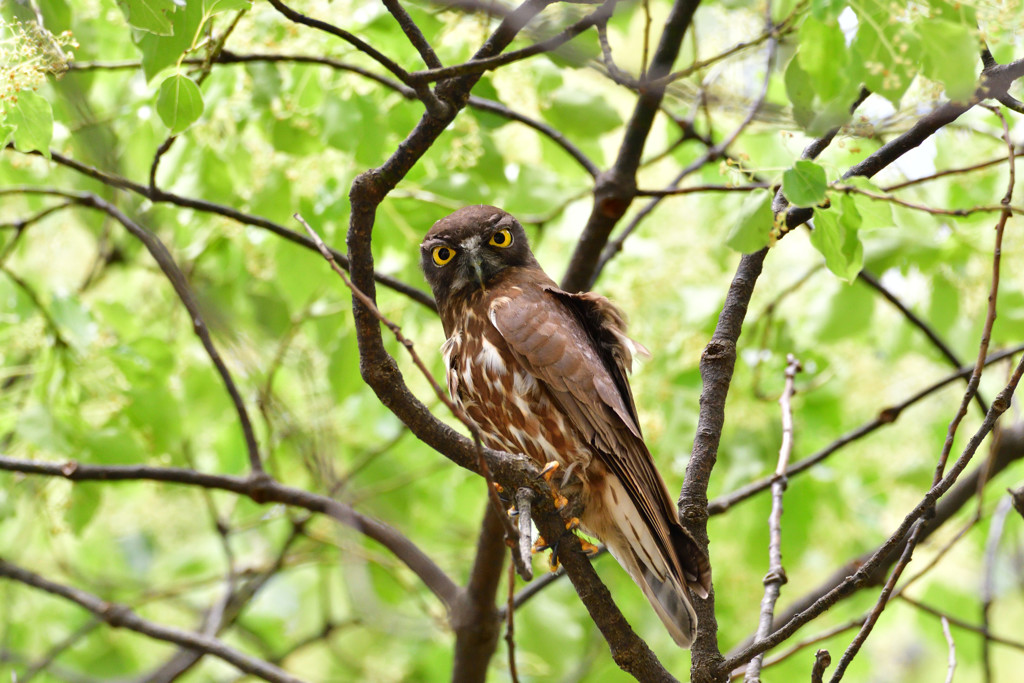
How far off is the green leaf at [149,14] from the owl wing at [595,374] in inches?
58.7

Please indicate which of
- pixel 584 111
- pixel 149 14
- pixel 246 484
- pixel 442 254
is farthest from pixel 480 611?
pixel 149 14

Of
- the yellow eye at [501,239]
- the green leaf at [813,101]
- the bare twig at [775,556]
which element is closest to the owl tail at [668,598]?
the bare twig at [775,556]

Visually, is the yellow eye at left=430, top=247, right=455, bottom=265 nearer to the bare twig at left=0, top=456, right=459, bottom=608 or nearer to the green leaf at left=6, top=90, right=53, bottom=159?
the bare twig at left=0, top=456, right=459, bottom=608

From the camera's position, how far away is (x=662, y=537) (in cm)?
282

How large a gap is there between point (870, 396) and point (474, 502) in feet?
8.37

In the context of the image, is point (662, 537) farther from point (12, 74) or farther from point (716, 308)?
point (12, 74)

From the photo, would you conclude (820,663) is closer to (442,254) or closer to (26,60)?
(442,254)

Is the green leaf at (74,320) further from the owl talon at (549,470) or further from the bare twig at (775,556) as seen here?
the bare twig at (775,556)

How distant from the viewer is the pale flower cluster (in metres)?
2.40

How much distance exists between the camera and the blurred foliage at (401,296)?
294cm

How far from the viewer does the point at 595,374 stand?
10.5 feet

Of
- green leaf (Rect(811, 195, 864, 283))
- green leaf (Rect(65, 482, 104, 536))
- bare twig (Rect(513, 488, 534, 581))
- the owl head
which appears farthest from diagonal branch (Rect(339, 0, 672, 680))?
green leaf (Rect(65, 482, 104, 536))

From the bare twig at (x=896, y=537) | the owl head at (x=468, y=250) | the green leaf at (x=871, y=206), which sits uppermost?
the owl head at (x=468, y=250)

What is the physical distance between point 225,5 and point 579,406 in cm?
171
